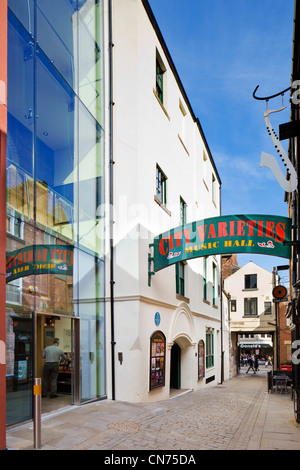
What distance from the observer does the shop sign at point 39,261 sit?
8.22 metres

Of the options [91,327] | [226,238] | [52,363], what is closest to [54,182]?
[91,327]

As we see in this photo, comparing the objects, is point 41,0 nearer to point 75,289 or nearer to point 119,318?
point 75,289

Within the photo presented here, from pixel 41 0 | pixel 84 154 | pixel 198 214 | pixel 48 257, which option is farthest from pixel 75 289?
pixel 198 214

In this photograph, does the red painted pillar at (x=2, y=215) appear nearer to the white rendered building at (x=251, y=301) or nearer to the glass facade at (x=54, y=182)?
the glass facade at (x=54, y=182)

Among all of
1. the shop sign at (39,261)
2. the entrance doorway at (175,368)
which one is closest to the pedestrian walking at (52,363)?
the shop sign at (39,261)

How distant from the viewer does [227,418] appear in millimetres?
10508

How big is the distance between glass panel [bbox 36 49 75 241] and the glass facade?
3 centimetres

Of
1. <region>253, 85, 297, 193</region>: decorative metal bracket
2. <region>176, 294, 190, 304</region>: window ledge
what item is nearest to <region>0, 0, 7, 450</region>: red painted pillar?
<region>253, 85, 297, 193</region>: decorative metal bracket

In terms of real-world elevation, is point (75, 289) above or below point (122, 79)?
below

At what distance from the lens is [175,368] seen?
59.2 ft

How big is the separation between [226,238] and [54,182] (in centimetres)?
496

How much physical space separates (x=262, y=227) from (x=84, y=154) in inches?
217

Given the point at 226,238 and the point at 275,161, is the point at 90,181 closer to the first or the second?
the point at 226,238

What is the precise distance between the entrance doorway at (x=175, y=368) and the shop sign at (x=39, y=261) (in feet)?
29.5
